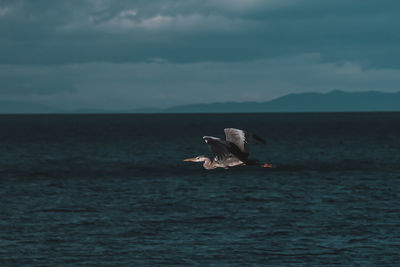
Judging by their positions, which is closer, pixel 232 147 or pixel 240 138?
pixel 240 138

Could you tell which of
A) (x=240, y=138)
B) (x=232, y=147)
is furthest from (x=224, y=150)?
(x=240, y=138)

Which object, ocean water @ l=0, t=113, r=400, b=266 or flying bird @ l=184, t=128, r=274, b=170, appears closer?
flying bird @ l=184, t=128, r=274, b=170

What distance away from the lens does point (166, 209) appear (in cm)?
5322

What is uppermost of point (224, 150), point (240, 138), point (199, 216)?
point (240, 138)

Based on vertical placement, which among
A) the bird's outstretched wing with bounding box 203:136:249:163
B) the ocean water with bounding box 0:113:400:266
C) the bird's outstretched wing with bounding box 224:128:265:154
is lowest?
the ocean water with bounding box 0:113:400:266

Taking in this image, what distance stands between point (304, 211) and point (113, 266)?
68.6 feet

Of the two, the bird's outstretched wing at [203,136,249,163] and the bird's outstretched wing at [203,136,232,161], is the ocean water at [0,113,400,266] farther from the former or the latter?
the bird's outstretched wing at [203,136,232,161]

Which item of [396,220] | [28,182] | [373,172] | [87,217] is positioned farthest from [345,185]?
[28,182]

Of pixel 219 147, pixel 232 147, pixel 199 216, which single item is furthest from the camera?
pixel 199 216

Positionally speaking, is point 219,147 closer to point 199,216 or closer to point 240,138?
point 240,138

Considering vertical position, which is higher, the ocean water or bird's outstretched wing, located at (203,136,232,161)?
bird's outstretched wing, located at (203,136,232,161)

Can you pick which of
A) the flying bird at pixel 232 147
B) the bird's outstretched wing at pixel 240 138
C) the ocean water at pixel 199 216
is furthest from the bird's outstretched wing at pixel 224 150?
the ocean water at pixel 199 216

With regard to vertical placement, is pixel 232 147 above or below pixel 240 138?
below

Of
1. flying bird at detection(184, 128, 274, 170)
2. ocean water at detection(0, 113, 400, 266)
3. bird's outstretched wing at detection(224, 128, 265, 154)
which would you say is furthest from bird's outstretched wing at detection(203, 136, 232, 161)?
ocean water at detection(0, 113, 400, 266)
